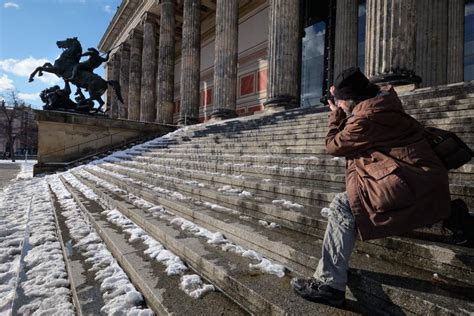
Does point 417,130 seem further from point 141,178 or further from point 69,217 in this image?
point 141,178

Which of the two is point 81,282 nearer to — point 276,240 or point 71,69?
point 276,240

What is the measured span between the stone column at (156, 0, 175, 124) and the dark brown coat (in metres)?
16.5

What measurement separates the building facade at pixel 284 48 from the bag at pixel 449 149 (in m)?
5.55

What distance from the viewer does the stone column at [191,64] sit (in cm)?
1535

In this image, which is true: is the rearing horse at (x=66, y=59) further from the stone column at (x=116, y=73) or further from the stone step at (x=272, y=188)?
the stone column at (x=116, y=73)

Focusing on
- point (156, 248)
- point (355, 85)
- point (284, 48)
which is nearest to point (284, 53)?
point (284, 48)

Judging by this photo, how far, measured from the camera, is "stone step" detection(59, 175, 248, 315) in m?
1.76

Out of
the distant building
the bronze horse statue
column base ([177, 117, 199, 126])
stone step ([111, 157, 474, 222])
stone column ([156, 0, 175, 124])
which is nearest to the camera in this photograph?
stone step ([111, 157, 474, 222])

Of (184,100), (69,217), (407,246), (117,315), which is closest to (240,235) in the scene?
(117,315)

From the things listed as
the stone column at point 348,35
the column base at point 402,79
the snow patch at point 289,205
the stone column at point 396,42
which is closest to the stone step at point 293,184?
the snow patch at point 289,205

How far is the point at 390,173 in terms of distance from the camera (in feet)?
4.54

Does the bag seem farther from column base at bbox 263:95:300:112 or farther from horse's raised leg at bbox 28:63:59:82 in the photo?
horse's raised leg at bbox 28:63:59:82

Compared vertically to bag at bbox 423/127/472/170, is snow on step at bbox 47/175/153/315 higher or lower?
lower

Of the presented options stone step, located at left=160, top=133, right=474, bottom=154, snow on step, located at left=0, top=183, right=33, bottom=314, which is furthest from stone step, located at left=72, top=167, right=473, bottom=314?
stone step, located at left=160, top=133, right=474, bottom=154
